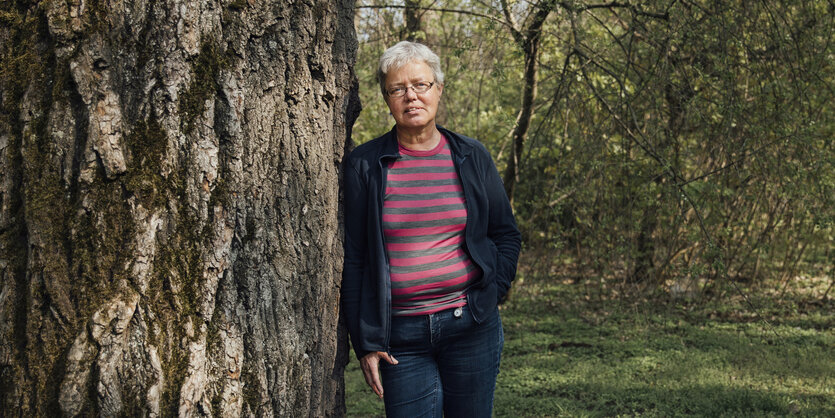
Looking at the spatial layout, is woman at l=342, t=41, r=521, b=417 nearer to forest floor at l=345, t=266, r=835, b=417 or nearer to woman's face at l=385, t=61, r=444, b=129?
woman's face at l=385, t=61, r=444, b=129

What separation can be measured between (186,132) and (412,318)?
0.95 meters

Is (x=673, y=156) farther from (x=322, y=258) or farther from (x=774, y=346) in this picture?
(x=322, y=258)

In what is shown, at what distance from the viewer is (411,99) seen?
7.44 feet

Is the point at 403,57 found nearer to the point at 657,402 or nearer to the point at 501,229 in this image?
the point at 501,229

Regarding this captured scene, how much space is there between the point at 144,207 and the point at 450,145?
1.08 metres

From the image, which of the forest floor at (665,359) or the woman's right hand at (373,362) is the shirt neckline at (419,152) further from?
the forest floor at (665,359)

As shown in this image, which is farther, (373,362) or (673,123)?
(673,123)

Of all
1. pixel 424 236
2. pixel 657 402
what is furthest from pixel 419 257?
pixel 657 402

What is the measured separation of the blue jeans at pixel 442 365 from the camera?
2.26 meters

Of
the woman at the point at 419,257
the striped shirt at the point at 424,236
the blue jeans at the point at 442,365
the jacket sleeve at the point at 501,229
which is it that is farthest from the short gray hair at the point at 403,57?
the blue jeans at the point at 442,365

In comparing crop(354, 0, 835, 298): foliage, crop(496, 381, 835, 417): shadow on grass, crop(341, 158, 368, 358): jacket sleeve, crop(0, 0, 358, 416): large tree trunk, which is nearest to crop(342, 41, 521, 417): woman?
crop(341, 158, 368, 358): jacket sleeve

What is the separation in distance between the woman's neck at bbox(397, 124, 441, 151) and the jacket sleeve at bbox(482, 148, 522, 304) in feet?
0.70

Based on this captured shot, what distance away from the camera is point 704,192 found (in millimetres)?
5672

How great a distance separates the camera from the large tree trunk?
1664 mm
